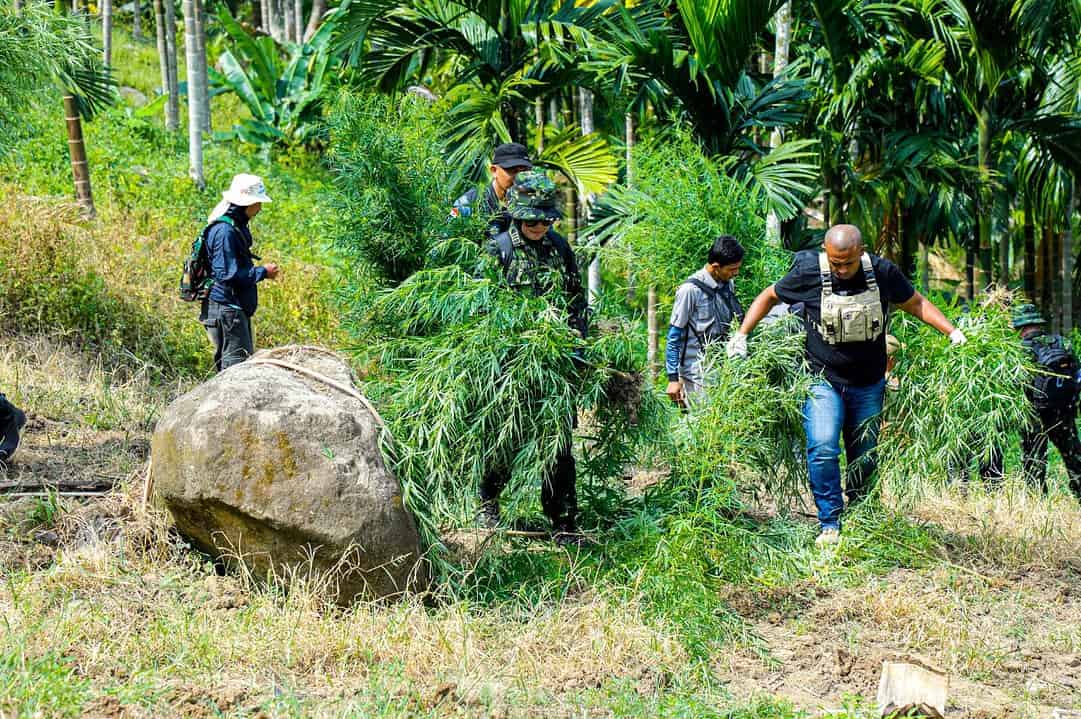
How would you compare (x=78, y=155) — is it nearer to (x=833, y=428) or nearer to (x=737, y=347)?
(x=737, y=347)

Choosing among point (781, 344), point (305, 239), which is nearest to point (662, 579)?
point (781, 344)

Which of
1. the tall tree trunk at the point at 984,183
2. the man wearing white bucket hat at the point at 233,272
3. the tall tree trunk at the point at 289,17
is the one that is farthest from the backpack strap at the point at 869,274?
the tall tree trunk at the point at 289,17

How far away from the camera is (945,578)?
598cm

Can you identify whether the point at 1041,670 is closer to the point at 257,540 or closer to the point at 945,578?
the point at 945,578

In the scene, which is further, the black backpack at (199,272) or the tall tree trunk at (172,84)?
the tall tree trunk at (172,84)

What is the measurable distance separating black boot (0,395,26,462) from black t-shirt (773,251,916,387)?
4.51 meters

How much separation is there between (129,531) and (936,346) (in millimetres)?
4288

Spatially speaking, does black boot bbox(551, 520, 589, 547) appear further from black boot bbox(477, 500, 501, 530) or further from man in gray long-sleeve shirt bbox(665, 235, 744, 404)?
man in gray long-sleeve shirt bbox(665, 235, 744, 404)

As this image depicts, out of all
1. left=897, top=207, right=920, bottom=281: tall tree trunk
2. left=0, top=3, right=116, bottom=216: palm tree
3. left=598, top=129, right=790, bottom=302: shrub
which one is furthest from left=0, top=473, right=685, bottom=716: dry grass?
left=897, top=207, right=920, bottom=281: tall tree trunk

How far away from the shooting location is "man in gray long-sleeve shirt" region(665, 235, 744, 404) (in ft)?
23.0

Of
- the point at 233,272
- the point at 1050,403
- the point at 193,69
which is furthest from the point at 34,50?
the point at 1050,403

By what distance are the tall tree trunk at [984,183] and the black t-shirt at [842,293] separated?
5.60 meters

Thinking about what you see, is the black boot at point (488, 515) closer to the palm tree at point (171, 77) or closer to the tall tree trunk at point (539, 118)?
the tall tree trunk at point (539, 118)

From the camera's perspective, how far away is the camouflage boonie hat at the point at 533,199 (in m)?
6.09
